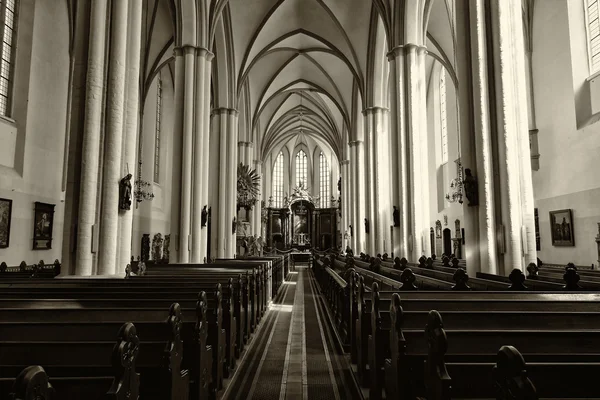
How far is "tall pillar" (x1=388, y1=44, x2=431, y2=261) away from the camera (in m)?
12.5

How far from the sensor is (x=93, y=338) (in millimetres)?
2900

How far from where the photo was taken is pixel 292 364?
531 centimetres

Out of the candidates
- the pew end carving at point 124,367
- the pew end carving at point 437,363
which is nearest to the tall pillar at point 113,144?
the pew end carving at point 124,367

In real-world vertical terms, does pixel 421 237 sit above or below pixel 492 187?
below

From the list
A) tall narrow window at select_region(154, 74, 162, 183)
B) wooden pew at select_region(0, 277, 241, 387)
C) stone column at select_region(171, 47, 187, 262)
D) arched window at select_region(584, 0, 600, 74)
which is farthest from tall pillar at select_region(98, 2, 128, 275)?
tall narrow window at select_region(154, 74, 162, 183)

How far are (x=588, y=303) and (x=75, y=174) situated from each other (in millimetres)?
6819

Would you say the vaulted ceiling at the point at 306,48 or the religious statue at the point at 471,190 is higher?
the vaulted ceiling at the point at 306,48

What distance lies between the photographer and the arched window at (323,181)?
138 feet

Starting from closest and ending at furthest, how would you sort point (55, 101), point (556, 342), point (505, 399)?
1. point (505, 399)
2. point (556, 342)
3. point (55, 101)

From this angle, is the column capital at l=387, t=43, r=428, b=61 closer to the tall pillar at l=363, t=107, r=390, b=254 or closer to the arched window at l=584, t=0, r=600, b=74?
the arched window at l=584, t=0, r=600, b=74

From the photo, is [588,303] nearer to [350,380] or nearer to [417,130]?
[350,380]

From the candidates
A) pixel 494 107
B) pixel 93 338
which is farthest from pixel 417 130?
pixel 93 338

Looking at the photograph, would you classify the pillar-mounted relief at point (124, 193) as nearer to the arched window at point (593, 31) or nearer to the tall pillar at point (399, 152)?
the tall pillar at point (399, 152)

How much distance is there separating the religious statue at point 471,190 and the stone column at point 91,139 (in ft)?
20.8
